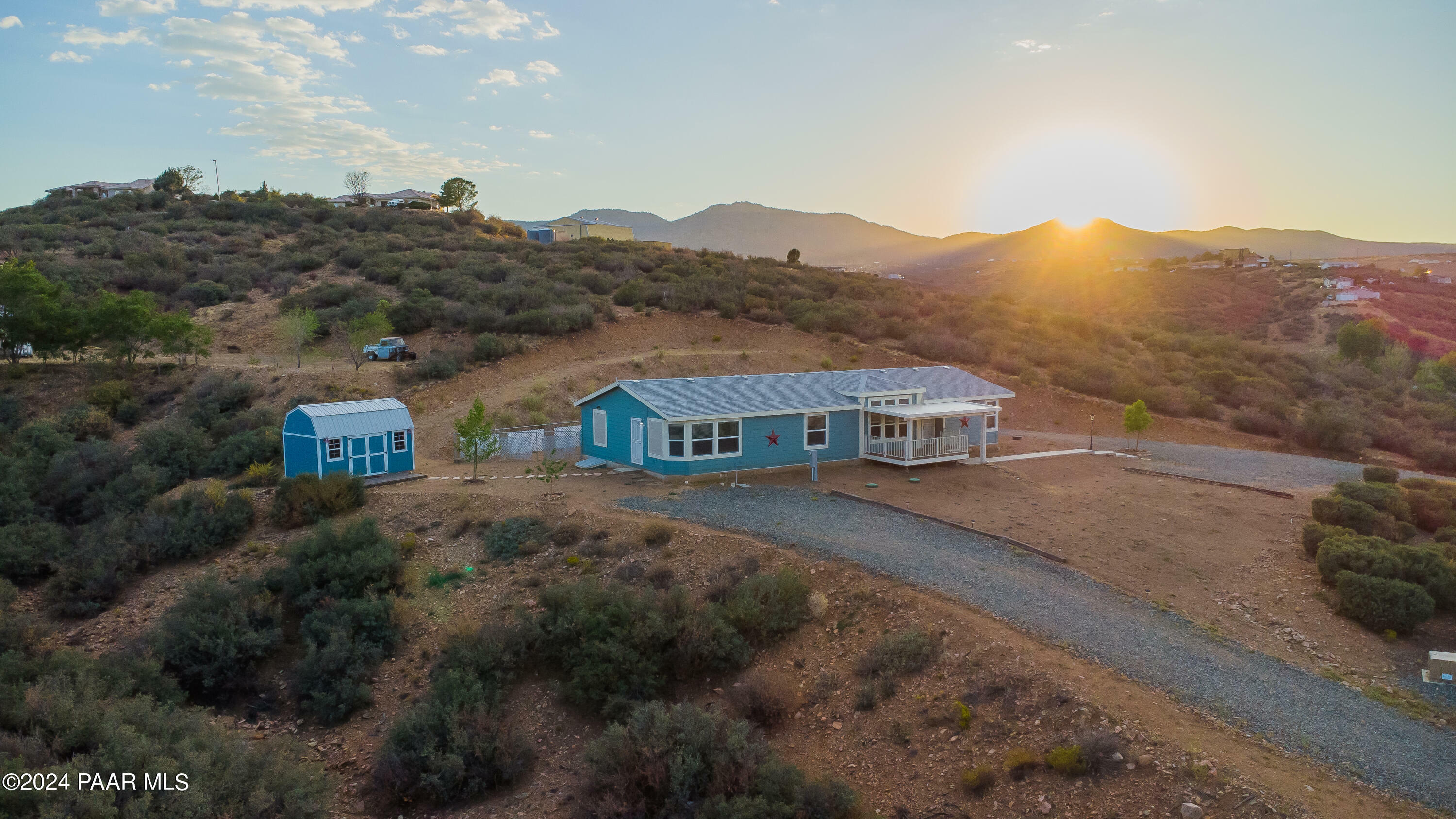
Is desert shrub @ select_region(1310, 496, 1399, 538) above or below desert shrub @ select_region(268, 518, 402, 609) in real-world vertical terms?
above

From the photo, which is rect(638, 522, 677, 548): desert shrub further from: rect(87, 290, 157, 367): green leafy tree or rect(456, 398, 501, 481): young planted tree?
rect(87, 290, 157, 367): green leafy tree

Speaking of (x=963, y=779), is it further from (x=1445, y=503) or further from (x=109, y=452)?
(x=109, y=452)

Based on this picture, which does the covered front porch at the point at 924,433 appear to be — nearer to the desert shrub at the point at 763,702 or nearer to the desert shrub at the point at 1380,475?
the desert shrub at the point at 1380,475

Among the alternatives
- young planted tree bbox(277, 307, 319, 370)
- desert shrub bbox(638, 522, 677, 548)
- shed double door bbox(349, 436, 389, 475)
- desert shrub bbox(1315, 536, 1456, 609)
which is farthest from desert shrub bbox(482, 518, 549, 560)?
young planted tree bbox(277, 307, 319, 370)

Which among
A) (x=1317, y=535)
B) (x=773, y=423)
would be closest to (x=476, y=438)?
(x=773, y=423)

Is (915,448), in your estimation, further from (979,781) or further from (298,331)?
(298,331)
